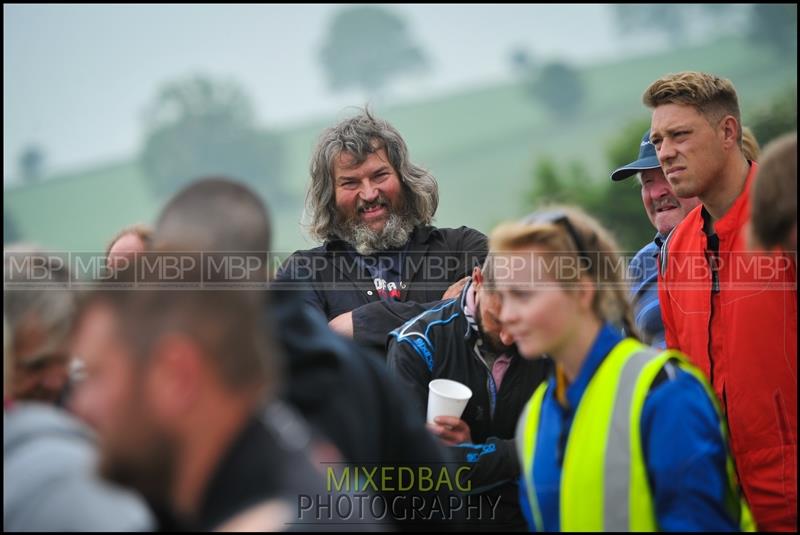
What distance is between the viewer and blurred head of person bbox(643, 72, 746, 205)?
3785 millimetres

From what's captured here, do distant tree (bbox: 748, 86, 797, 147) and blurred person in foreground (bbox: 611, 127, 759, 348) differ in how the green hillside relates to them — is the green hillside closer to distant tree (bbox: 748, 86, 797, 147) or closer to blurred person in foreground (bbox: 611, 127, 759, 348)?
distant tree (bbox: 748, 86, 797, 147)

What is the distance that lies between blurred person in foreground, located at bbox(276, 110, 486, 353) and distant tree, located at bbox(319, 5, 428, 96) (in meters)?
63.1

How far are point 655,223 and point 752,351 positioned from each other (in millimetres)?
1966

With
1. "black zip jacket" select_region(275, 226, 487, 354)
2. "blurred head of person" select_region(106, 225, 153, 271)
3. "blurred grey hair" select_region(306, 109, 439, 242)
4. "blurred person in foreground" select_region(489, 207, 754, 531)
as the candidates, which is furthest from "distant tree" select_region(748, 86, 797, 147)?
"blurred person in foreground" select_region(489, 207, 754, 531)

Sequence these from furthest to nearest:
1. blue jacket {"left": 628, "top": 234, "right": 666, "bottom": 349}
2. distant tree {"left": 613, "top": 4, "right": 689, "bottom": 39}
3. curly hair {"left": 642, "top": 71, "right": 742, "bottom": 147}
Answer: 1. distant tree {"left": 613, "top": 4, "right": 689, "bottom": 39}
2. blue jacket {"left": 628, "top": 234, "right": 666, "bottom": 349}
3. curly hair {"left": 642, "top": 71, "right": 742, "bottom": 147}

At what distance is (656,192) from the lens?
506 cm

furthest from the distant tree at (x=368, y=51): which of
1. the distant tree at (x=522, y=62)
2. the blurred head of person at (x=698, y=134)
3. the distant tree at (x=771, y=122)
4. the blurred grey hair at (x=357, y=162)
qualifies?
the blurred head of person at (x=698, y=134)

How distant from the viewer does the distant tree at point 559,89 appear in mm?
50969

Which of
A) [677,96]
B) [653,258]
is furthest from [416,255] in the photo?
[677,96]

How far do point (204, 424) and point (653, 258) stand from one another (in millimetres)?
3389

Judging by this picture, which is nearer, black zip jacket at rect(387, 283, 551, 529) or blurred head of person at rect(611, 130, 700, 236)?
black zip jacket at rect(387, 283, 551, 529)

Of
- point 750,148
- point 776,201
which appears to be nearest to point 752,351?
point 776,201

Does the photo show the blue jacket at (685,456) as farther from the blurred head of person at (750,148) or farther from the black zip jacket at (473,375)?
the blurred head of person at (750,148)

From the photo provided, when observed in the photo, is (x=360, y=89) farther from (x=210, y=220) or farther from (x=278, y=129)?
(x=210, y=220)
